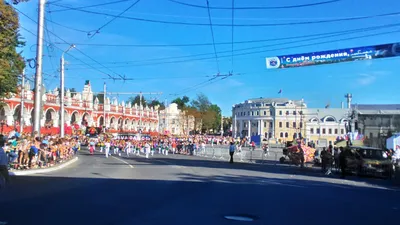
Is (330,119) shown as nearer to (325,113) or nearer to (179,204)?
(325,113)

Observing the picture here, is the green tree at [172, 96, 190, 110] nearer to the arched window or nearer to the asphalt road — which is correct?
the arched window

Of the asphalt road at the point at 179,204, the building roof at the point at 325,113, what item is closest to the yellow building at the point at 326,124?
the building roof at the point at 325,113

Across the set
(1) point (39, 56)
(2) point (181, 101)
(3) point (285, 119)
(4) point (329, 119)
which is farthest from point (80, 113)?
(2) point (181, 101)

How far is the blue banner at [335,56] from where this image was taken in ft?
64.0

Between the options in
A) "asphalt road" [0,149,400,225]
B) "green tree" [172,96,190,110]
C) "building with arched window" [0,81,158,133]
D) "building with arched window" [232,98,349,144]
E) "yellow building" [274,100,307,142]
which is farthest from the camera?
"green tree" [172,96,190,110]

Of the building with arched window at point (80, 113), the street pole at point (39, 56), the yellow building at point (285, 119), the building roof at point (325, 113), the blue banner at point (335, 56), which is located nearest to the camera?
the blue banner at point (335, 56)

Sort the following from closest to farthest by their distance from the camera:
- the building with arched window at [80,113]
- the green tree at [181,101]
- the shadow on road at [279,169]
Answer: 1. the shadow on road at [279,169]
2. the building with arched window at [80,113]
3. the green tree at [181,101]

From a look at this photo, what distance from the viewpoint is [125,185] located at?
1498cm

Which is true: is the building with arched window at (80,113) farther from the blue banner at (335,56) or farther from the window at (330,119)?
the window at (330,119)

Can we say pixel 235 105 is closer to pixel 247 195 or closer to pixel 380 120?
pixel 380 120

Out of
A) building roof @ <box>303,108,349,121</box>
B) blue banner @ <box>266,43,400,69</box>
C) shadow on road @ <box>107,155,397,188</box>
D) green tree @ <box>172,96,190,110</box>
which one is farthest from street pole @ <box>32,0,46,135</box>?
green tree @ <box>172,96,190,110</box>

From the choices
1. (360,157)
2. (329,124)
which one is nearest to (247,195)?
(360,157)

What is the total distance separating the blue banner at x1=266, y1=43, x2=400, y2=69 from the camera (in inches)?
768

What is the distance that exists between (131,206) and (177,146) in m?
42.5
